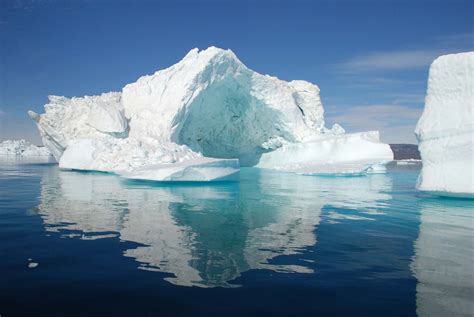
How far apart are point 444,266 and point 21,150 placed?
257 feet

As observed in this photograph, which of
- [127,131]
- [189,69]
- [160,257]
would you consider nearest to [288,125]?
[189,69]

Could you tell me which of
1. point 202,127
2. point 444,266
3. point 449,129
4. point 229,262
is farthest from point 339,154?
point 229,262

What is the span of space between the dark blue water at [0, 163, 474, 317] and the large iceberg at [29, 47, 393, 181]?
6435mm

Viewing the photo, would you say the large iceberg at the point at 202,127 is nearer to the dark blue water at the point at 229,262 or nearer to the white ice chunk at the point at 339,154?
the white ice chunk at the point at 339,154

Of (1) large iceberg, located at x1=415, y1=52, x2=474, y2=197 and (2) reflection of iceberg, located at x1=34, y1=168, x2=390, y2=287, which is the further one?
(1) large iceberg, located at x1=415, y1=52, x2=474, y2=197

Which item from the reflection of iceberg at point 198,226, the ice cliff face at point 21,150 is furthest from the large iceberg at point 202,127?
the ice cliff face at point 21,150

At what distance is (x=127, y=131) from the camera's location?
20172 millimetres

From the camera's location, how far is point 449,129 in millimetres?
9750

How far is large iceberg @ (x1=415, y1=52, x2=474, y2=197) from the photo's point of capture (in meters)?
9.37

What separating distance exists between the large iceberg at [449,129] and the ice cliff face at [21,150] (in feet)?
234

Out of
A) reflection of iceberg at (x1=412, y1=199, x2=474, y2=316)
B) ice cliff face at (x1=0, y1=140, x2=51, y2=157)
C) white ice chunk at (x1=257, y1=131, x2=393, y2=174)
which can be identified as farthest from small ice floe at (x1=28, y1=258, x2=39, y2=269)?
ice cliff face at (x1=0, y1=140, x2=51, y2=157)

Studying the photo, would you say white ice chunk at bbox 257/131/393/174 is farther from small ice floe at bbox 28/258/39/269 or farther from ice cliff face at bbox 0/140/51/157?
ice cliff face at bbox 0/140/51/157

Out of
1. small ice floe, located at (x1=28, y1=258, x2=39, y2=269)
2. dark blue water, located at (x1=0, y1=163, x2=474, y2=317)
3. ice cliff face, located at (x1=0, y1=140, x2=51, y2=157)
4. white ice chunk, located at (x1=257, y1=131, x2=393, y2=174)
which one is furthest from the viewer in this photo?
ice cliff face, located at (x1=0, y1=140, x2=51, y2=157)

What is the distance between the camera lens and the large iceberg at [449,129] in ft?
30.7
